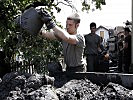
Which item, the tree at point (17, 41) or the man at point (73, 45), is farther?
the tree at point (17, 41)

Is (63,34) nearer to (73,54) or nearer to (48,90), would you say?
(73,54)

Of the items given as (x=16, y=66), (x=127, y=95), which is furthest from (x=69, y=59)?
(x=16, y=66)

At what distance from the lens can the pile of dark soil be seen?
2825 mm

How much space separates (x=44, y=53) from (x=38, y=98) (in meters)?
5.03

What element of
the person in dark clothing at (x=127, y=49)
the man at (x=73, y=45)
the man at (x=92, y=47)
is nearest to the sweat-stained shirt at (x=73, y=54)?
the man at (x=73, y=45)

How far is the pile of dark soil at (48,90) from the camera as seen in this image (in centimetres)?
283

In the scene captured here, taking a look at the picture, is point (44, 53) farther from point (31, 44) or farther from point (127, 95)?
point (127, 95)

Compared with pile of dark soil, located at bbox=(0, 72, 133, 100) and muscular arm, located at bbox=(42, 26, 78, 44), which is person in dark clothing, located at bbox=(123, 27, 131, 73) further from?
pile of dark soil, located at bbox=(0, 72, 133, 100)

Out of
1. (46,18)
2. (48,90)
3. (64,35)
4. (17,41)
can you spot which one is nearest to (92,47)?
(17,41)

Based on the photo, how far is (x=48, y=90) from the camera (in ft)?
9.18

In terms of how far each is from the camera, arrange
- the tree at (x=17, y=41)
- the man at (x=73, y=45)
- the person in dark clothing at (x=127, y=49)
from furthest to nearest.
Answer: the person in dark clothing at (x=127, y=49) < the tree at (x=17, y=41) < the man at (x=73, y=45)

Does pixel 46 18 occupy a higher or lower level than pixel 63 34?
higher

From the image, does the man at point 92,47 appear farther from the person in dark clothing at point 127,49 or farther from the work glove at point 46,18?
the work glove at point 46,18

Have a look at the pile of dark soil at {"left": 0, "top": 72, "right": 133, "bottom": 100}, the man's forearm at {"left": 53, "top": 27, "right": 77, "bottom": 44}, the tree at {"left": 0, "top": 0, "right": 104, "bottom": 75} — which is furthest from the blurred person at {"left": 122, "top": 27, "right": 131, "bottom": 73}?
the pile of dark soil at {"left": 0, "top": 72, "right": 133, "bottom": 100}
